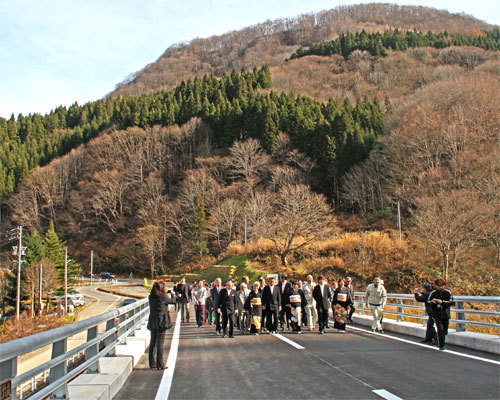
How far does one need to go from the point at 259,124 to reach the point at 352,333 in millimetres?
64459

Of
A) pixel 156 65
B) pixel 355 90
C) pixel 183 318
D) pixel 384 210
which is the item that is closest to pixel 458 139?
pixel 384 210

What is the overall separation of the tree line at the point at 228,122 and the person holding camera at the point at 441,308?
53.6 meters

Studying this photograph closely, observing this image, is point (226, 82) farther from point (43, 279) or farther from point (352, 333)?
point (352, 333)

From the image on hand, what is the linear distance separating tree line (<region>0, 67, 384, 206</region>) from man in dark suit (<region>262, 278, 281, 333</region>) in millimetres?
50281

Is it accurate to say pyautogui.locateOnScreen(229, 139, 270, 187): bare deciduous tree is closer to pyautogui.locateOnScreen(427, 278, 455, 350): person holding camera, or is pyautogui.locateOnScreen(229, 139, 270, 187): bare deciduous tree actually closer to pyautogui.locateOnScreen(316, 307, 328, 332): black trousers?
pyautogui.locateOnScreen(316, 307, 328, 332): black trousers

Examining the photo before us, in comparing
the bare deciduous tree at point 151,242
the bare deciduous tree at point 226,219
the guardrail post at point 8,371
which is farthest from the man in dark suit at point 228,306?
the bare deciduous tree at point 151,242

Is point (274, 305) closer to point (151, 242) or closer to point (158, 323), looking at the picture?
point (158, 323)

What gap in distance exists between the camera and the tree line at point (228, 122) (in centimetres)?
6631

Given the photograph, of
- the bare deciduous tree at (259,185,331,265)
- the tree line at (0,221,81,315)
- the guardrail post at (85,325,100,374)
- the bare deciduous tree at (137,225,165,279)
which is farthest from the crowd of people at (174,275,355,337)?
the bare deciduous tree at (137,225,165,279)

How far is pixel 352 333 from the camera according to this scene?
46.1ft

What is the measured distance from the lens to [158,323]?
27.7 ft

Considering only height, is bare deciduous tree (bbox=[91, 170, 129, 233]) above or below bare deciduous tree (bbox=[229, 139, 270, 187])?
below

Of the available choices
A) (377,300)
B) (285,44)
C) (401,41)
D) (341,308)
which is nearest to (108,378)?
(377,300)

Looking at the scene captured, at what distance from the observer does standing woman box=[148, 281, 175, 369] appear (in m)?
8.34
